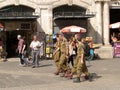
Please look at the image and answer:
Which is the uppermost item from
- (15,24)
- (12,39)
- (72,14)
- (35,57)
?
(72,14)

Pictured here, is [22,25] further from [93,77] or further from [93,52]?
[93,77]

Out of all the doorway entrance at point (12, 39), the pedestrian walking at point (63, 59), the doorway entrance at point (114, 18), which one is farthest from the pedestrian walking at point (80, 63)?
the doorway entrance at point (114, 18)

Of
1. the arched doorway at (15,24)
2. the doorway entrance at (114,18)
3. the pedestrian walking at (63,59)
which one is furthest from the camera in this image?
the doorway entrance at (114,18)

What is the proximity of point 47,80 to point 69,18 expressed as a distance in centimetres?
1244

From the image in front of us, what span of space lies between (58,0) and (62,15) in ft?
3.71

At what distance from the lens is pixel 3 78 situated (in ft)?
59.6

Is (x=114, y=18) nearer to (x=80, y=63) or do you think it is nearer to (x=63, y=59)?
(x=63, y=59)

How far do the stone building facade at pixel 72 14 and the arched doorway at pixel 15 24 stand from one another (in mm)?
256

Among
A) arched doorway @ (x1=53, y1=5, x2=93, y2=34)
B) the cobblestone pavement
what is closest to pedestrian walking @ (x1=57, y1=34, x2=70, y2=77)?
the cobblestone pavement

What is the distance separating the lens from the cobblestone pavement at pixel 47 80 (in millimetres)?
15477

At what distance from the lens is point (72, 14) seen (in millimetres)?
29797

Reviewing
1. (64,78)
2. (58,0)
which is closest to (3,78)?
(64,78)

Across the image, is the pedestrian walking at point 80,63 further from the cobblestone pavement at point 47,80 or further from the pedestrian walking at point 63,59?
the pedestrian walking at point 63,59

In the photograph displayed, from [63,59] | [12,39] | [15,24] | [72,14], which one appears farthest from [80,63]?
[12,39]
